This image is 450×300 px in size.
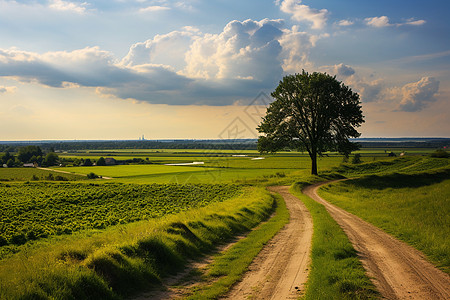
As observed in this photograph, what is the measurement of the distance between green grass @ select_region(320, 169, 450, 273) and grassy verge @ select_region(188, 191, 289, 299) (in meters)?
7.16

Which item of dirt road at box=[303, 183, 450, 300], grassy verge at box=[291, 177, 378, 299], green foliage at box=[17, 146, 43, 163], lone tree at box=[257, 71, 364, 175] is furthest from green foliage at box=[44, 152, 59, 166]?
dirt road at box=[303, 183, 450, 300]

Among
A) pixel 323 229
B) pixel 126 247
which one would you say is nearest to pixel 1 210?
pixel 126 247

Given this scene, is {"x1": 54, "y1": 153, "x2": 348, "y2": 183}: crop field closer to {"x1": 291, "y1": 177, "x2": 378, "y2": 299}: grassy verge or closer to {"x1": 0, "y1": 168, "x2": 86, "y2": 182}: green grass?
{"x1": 0, "y1": 168, "x2": 86, "y2": 182}: green grass

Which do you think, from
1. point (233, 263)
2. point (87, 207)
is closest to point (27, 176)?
point (87, 207)

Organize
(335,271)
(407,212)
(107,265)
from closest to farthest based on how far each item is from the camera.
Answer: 1. (107,265)
2. (335,271)
3. (407,212)

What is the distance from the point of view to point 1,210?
30922 mm

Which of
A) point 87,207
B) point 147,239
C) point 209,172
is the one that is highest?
point 147,239

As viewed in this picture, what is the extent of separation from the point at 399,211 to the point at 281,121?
99.7 feet

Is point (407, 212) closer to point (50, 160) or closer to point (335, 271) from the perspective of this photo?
point (335, 271)

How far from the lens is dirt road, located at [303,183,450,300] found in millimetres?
9273

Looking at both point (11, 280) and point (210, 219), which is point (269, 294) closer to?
point (11, 280)

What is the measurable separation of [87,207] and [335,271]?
103 feet

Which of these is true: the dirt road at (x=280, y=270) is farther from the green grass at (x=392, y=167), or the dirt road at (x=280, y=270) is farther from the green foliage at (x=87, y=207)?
the green grass at (x=392, y=167)

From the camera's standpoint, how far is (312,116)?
50875 millimetres
